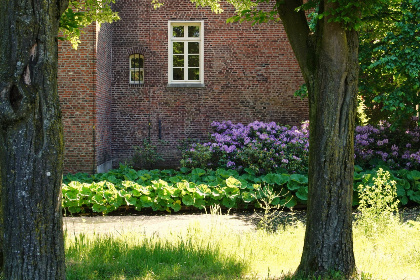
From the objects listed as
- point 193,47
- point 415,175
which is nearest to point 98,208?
point 415,175

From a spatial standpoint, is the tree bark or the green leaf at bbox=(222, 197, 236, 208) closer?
the tree bark

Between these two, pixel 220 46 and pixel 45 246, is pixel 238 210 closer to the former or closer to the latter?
pixel 45 246

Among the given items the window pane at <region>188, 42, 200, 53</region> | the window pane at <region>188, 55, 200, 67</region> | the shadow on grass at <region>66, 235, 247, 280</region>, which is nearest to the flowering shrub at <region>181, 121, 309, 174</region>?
the window pane at <region>188, 55, 200, 67</region>

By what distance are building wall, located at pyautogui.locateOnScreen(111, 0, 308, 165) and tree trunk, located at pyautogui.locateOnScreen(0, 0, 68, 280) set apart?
1084cm

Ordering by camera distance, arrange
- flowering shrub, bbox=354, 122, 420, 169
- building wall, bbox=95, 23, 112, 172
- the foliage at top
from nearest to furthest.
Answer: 1. the foliage at top
2. flowering shrub, bbox=354, 122, 420, 169
3. building wall, bbox=95, 23, 112, 172

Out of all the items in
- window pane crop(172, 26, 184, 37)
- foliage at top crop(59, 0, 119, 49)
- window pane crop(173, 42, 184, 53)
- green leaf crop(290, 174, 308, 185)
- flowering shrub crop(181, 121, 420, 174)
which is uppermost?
window pane crop(172, 26, 184, 37)

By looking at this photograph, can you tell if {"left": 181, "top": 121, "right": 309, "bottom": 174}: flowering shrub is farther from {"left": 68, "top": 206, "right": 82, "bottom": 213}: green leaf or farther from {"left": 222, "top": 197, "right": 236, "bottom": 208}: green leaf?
{"left": 68, "top": 206, "right": 82, "bottom": 213}: green leaf

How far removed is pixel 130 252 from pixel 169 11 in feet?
35.5

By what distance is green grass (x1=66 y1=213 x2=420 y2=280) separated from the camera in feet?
15.1

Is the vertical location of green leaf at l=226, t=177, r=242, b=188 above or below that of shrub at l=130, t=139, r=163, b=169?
below

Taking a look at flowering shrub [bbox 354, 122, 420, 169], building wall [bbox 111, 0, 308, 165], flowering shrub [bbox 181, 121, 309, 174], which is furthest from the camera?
building wall [bbox 111, 0, 308, 165]

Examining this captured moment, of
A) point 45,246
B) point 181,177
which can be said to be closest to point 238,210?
point 181,177

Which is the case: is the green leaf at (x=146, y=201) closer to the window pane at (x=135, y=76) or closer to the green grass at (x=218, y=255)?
the green grass at (x=218, y=255)

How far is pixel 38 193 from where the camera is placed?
3.50 meters
